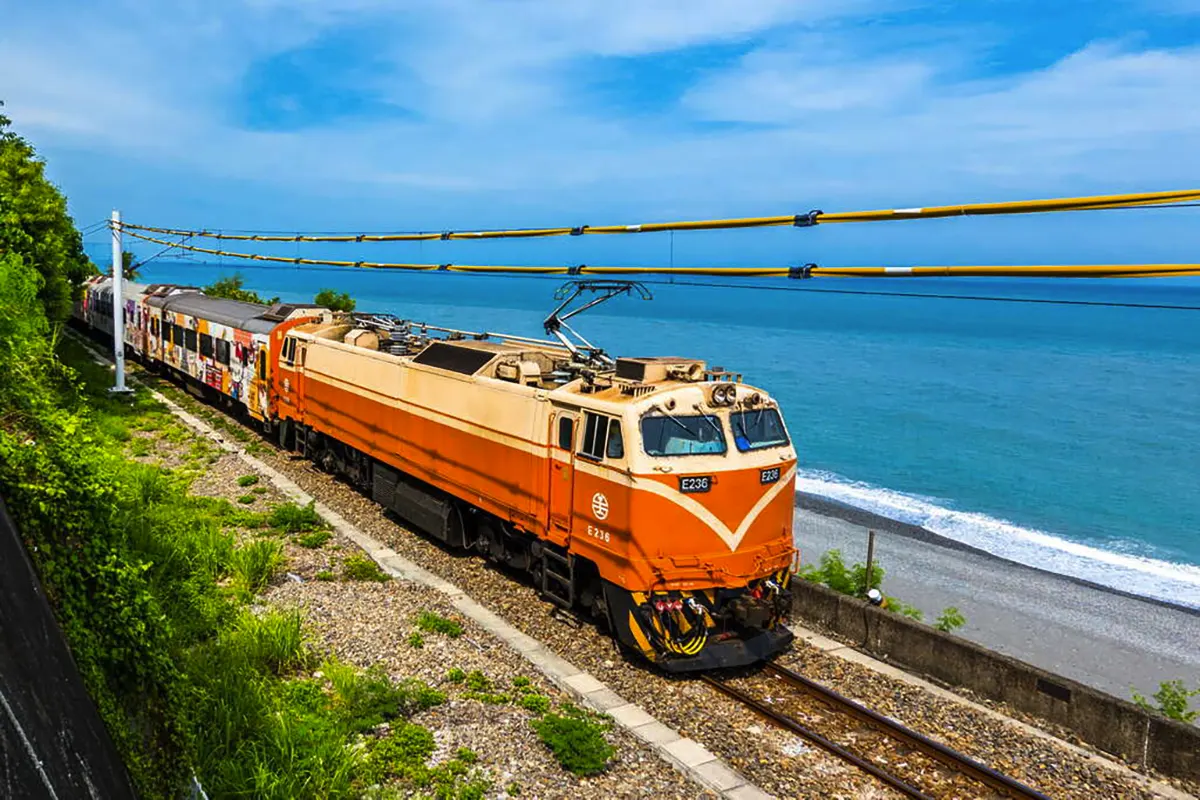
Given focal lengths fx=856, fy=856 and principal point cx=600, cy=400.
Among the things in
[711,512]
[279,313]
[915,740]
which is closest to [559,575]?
[711,512]

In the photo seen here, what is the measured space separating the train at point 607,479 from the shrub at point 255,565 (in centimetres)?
287

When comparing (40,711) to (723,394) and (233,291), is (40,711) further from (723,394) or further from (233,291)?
(233,291)

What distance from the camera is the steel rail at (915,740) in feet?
30.0

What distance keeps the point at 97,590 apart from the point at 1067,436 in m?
52.5

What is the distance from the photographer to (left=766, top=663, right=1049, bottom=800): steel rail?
915 centimetres

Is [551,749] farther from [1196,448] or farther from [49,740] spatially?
[1196,448]

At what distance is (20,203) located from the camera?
23984mm

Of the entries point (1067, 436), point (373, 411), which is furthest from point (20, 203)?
point (1067, 436)

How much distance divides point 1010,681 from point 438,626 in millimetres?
7737

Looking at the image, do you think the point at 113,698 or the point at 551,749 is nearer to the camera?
the point at 113,698

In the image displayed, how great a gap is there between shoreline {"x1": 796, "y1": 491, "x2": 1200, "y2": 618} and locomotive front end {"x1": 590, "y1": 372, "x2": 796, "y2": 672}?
750 inches

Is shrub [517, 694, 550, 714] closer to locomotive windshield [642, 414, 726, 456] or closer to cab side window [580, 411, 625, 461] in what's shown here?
cab side window [580, 411, 625, 461]

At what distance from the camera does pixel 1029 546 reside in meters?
30.5

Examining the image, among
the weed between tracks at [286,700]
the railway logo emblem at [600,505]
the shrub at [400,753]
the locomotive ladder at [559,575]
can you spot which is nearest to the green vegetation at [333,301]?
the weed between tracks at [286,700]
